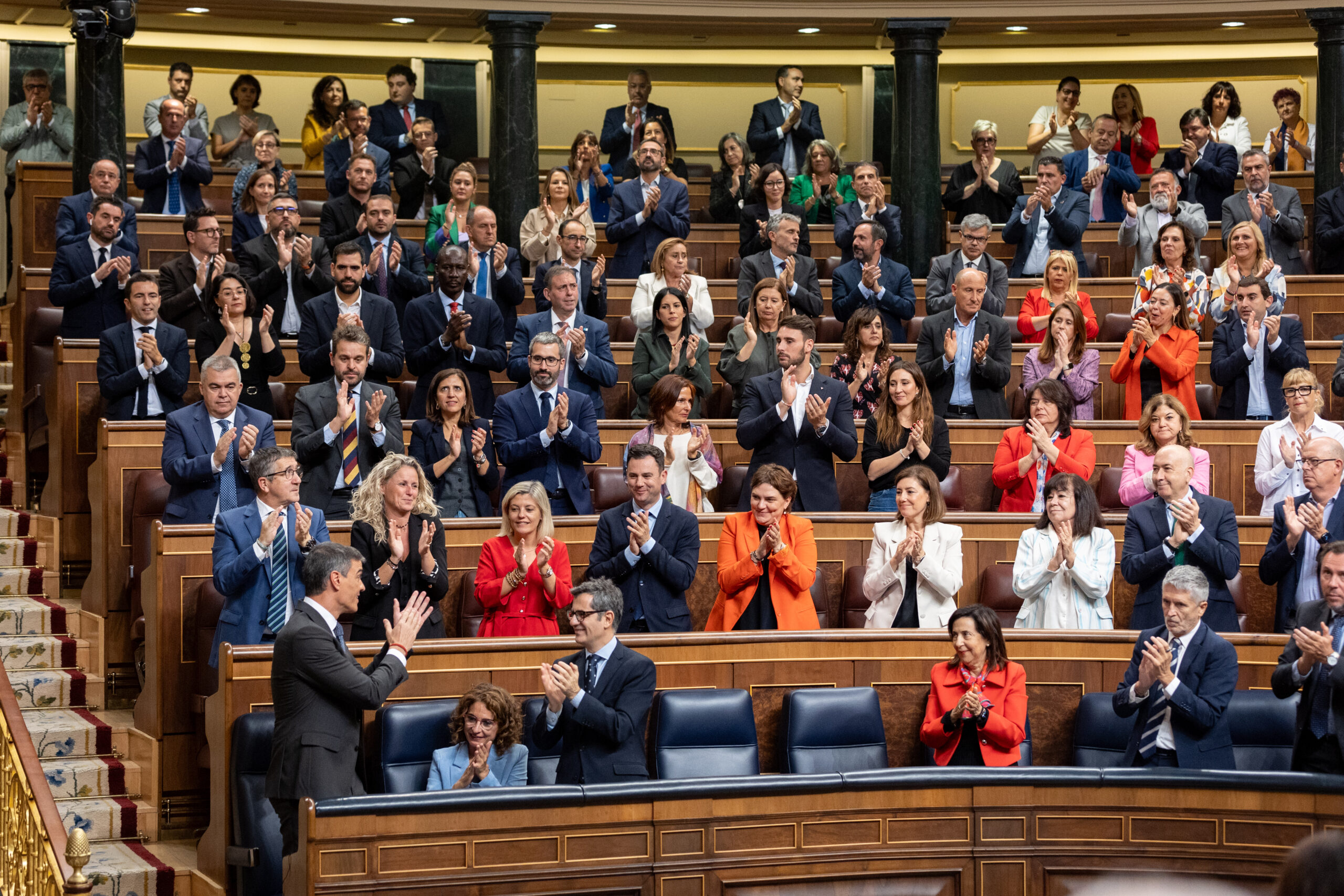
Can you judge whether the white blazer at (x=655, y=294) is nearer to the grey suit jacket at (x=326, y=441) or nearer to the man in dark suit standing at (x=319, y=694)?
the grey suit jacket at (x=326, y=441)

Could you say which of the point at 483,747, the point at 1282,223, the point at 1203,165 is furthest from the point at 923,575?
the point at 1203,165

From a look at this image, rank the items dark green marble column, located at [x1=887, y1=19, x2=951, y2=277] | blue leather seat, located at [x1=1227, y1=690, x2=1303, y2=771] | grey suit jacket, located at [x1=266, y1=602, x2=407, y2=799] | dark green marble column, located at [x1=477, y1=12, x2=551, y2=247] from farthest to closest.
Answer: dark green marble column, located at [x1=887, y1=19, x2=951, y2=277] → dark green marble column, located at [x1=477, y1=12, x2=551, y2=247] → blue leather seat, located at [x1=1227, y1=690, x2=1303, y2=771] → grey suit jacket, located at [x1=266, y1=602, x2=407, y2=799]

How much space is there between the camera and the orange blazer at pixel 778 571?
5180 mm

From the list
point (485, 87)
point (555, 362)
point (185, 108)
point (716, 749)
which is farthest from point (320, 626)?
point (485, 87)

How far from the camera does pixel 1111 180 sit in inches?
344

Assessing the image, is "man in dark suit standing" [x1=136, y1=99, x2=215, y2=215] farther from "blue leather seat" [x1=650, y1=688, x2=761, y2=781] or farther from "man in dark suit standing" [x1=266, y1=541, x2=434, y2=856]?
"blue leather seat" [x1=650, y1=688, x2=761, y2=781]

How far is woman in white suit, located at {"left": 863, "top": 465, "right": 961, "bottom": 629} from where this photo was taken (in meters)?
5.21

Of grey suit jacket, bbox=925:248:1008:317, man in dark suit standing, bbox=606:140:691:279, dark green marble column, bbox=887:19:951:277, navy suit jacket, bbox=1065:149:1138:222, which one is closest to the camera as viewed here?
grey suit jacket, bbox=925:248:1008:317

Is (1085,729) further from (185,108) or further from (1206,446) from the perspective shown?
(185,108)

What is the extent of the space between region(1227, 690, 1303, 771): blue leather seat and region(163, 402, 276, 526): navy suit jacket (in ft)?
10.2

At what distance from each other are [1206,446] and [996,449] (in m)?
0.88

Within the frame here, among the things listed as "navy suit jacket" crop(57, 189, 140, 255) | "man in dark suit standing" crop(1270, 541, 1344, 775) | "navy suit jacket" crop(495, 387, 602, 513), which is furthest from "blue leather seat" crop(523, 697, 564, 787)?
"navy suit jacket" crop(57, 189, 140, 255)

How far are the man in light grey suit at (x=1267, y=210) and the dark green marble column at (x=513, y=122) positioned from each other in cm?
364

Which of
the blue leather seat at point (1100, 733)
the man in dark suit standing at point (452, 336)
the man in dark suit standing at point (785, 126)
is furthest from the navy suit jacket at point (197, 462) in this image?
the man in dark suit standing at point (785, 126)
